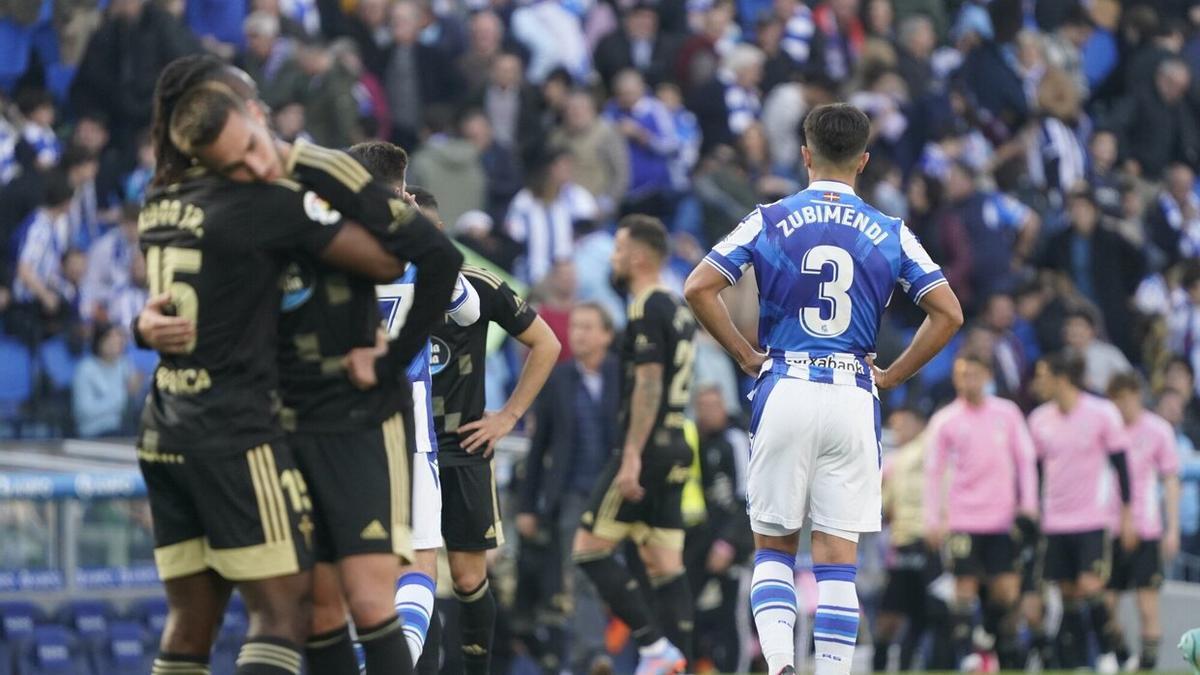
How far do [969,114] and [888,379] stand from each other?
14.4 metres

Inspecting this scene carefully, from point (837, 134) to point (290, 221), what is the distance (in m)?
3.12

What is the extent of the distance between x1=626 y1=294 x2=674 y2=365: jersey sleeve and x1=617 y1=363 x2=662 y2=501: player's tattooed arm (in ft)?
0.17

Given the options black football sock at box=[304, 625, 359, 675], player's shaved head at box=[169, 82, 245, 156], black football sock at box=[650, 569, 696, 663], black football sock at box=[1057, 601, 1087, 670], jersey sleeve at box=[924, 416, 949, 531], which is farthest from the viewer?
black football sock at box=[1057, 601, 1087, 670]

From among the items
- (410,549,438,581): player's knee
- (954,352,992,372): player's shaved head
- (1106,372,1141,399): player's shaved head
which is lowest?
(410,549,438,581): player's knee

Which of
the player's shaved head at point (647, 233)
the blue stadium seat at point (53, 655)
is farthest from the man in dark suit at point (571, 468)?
the blue stadium seat at point (53, 655)

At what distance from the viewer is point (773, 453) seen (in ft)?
29.6

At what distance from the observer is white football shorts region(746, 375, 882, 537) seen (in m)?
8.97

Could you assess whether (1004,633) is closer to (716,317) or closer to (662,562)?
(662,562)

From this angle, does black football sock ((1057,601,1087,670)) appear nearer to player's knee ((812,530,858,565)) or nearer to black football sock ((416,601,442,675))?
player's knee ((812,530,858,565))

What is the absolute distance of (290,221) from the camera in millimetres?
6629

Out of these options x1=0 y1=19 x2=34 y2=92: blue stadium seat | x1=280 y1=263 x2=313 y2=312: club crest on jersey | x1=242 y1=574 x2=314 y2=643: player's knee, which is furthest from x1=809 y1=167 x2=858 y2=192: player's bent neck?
x1=0 y1=19 x2=34 y2=92: blue stadium seat

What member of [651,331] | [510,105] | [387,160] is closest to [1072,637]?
[651,331]

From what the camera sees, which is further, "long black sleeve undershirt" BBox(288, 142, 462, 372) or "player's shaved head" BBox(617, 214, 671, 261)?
"player's shaved head" BBox(617, 214, 671, 261)

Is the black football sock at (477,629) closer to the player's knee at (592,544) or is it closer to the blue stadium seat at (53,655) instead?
the player's knee at (592,544)
